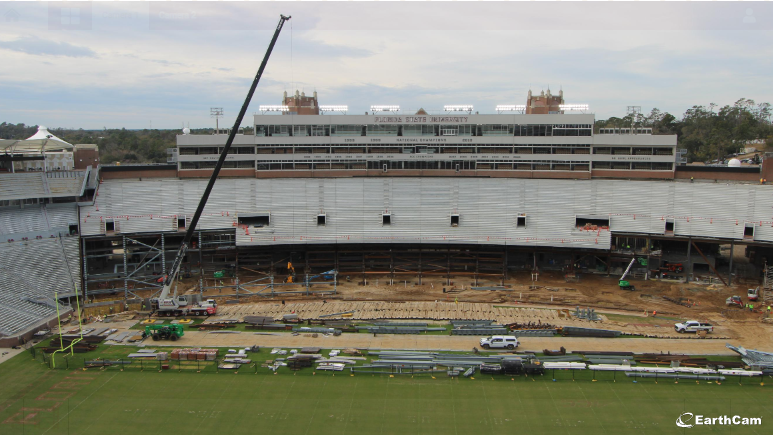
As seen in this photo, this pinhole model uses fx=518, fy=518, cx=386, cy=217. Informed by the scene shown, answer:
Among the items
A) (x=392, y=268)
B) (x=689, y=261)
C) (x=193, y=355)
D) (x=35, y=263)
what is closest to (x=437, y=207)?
(x=392, y=268)

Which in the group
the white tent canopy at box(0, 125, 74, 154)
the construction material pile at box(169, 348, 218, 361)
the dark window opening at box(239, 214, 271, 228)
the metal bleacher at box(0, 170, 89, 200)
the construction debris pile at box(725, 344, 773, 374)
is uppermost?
the white tent canopy at box(0, 125, 74, 154)

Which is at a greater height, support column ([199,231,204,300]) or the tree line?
the tree line

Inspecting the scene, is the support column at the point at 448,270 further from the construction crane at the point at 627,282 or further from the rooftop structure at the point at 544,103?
the rooftop structure at the point at 544,103

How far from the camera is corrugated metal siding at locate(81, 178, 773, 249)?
51844 mm

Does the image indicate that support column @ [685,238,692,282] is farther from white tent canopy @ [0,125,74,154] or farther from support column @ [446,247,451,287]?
white tent canopy @ [0,125,74,154]

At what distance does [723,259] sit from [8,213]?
72.0 m

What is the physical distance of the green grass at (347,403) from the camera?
2683 cm

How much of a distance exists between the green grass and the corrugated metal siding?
22167 mm

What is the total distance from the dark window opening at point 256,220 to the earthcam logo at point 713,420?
1601 inches

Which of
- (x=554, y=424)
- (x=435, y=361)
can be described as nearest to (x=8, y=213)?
(x=435, y=361)

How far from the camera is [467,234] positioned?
54.0 metres

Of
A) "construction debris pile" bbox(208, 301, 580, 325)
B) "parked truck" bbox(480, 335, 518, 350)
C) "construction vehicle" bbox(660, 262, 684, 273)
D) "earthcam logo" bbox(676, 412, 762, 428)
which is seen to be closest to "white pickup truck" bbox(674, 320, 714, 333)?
"construction debris pile" bbox(208, 301, 580, 325)

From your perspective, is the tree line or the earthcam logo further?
the tree line

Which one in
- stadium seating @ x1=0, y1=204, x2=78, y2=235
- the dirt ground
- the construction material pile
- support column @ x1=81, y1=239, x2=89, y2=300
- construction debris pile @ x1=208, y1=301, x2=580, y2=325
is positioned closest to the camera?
the construction material pile
